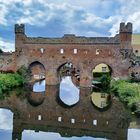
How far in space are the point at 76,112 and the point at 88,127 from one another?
5.70 metres

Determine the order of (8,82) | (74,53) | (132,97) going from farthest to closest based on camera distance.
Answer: (74,53), (8,82), (132,97)

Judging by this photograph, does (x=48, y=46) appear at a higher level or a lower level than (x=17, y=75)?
→ higher

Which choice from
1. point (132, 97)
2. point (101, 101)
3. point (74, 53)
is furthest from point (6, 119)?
point (74, 53)

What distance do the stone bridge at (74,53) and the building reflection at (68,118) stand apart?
13.8 meters

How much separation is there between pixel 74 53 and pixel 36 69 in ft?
31.8

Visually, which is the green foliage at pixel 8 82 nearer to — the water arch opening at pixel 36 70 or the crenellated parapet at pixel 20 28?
the water arch opening at pixel 36 70

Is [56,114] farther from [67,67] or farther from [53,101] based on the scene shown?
[67,67]

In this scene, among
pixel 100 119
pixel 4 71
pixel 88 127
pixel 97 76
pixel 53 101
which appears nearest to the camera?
pixel 88 127

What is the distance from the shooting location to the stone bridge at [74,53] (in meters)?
44.2

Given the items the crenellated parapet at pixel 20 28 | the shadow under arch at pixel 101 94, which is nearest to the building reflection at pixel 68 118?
the shadow under arch at pixel 101 94

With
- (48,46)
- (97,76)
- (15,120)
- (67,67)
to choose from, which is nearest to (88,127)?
(15,120)

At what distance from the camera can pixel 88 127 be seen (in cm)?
2022

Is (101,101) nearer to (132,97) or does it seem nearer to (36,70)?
(132,97)

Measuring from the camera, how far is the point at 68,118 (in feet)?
75.6
